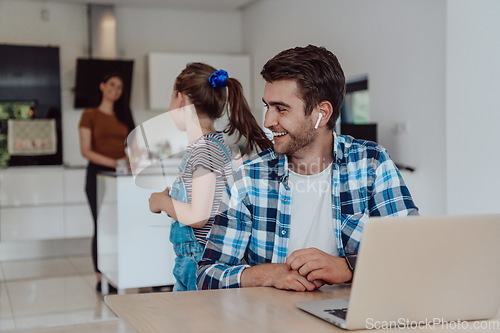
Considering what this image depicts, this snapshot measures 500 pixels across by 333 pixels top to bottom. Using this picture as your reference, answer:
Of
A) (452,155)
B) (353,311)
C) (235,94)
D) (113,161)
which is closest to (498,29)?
(452,155)

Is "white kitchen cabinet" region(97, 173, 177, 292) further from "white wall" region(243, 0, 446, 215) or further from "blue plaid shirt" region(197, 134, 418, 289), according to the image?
"blue plaid shirt" region(197, 134, 418, 289)

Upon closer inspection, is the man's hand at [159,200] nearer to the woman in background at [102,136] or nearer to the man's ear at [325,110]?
the man's ear at [325,110]

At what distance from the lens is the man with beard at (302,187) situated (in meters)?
1.43

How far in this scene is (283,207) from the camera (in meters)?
1.45

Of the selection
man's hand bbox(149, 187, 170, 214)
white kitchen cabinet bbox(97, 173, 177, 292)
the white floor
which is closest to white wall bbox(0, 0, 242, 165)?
the white floor

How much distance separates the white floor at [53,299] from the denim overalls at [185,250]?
0.80 metres

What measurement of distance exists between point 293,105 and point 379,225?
0.66 meters

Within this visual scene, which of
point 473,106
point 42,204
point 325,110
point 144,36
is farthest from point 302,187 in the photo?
point 144,36

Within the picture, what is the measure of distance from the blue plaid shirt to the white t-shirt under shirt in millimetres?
19

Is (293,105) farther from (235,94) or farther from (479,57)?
(479,57)

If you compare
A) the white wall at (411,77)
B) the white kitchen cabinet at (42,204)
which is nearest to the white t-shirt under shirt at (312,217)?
the white wall at (411,77)

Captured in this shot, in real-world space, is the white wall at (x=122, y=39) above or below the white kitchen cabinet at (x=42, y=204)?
above

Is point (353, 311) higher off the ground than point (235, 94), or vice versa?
point (235, 94)

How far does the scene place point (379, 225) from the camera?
86 cm
